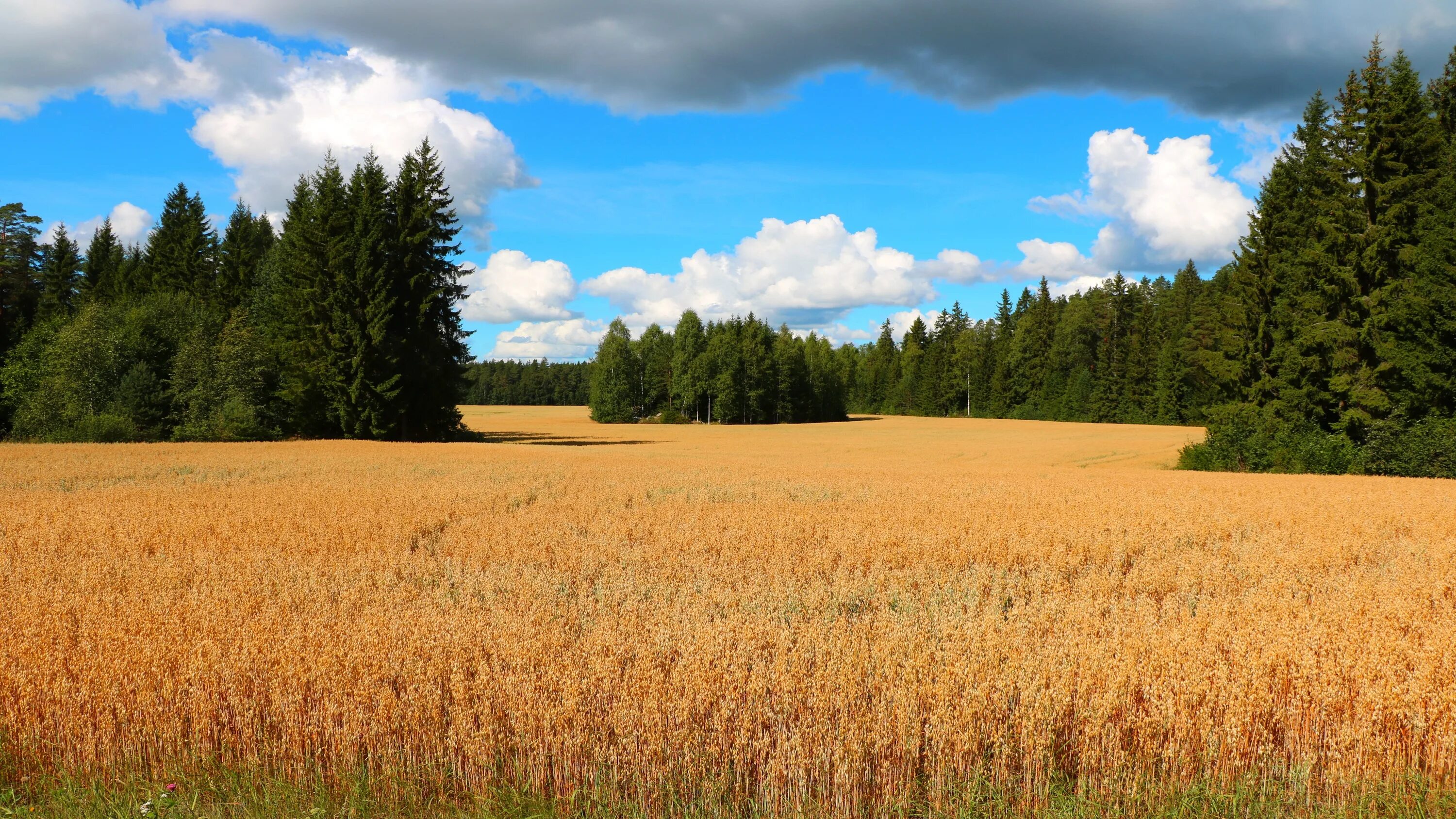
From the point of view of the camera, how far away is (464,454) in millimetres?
39125

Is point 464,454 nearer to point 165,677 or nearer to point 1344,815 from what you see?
point 165,677

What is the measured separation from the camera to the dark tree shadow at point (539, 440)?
55625 mm

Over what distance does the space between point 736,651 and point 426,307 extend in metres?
45.8

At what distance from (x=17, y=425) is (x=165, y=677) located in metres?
53.8

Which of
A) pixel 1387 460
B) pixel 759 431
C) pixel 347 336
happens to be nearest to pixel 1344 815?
pixel 1387 460

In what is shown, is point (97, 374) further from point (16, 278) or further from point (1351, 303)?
point (1351, 303)

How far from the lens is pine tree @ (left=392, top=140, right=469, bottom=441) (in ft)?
159

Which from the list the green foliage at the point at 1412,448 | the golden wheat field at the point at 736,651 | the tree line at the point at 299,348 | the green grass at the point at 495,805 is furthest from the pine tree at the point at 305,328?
the green foliage at the point at 1412,448

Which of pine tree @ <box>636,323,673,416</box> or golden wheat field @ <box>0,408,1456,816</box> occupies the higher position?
pine tree @ <box>636,323,673,416</box>

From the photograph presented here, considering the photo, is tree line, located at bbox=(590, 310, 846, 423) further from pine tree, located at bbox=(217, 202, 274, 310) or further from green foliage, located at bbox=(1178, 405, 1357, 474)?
green foliage, located at bbox=(1178, 405, 1357, 474)

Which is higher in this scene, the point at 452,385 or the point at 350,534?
the point at 452,385

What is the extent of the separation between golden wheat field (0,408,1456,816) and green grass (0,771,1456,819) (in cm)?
16

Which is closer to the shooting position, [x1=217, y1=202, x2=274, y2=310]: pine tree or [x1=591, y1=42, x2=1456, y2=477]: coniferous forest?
[x1=591, y1=42, x2=1456, y2=477]: coniferous forest

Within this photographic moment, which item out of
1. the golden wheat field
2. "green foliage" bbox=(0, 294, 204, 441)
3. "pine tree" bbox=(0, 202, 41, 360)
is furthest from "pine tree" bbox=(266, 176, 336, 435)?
the golden wheat field
